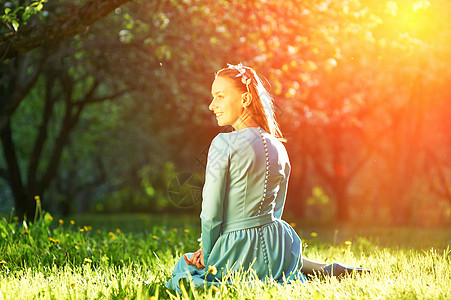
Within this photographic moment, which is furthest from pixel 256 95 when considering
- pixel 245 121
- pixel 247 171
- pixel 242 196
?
pixel 242 196

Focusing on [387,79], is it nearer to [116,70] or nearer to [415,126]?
[415,126]

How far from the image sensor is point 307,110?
13.2 meters

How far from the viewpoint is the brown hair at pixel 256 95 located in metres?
4.27

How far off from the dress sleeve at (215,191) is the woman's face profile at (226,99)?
23 cm

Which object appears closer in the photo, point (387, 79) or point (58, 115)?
point (387, 79)

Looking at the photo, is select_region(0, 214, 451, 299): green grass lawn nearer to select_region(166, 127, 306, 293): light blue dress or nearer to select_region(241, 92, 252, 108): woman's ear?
select_region(166, 127, 306, 293): light blue dress

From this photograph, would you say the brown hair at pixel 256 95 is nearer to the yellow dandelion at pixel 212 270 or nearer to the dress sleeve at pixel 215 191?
the dress sleeve at pixel 215 191

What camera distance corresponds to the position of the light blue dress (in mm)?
4086

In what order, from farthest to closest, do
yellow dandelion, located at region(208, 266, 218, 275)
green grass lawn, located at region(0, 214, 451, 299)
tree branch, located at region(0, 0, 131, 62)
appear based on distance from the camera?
1. tree branch, located at region(0, 0, 131, 62)
2. green grass lawn, located at region(0, 214, 451, 299)
3. yellow dandelion, located at region(208, 266, 218, 275)

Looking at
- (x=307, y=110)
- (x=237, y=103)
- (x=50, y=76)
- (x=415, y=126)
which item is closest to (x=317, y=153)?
(x=415, y=126)

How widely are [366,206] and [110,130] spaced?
1634 centimetres

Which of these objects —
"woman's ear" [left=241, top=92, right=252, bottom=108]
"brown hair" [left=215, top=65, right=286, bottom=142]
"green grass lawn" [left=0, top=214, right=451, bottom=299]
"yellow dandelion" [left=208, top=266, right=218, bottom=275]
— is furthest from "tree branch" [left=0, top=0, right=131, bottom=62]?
"yellow dandelion" [left=208, top=266, right=218, bottom=275]

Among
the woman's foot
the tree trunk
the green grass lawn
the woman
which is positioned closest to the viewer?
the green grass lawn

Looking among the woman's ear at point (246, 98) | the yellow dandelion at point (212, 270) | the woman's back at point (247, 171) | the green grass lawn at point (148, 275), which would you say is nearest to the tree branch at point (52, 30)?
the green grass lawn at point (148, 275)
